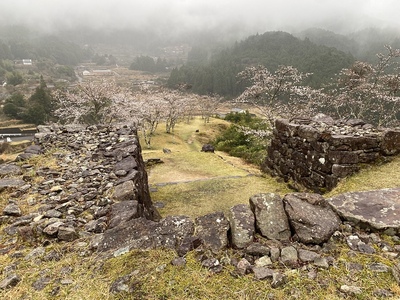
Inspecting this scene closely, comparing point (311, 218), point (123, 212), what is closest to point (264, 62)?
point (311, 218)

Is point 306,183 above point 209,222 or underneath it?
underneath

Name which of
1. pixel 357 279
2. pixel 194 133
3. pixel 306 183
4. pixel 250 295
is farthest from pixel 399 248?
pixel 194 133

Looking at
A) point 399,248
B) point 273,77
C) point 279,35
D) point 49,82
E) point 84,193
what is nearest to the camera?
point 399,248

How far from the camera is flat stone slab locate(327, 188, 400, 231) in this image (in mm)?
4196

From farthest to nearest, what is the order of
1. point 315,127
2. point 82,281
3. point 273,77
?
point 273,77
point 315,127
point 82,281

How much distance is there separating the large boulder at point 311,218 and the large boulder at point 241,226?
0.66 meters

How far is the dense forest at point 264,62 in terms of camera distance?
2982 inches

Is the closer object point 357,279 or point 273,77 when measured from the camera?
point 357,279

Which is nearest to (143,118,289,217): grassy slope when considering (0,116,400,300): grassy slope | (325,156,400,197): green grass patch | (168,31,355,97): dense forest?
(325,156,400,197): green grass patch

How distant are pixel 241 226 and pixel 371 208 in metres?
2.46

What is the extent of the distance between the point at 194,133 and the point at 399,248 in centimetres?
4053

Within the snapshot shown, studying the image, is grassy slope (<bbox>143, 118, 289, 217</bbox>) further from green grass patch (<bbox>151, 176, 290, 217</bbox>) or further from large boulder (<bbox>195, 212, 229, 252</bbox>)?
large boulder (<bbox>195, 212, 229, 252</bbox>)

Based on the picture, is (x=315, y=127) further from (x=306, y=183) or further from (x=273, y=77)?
(x=273, y=77)

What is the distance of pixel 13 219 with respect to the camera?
14.8 ft
